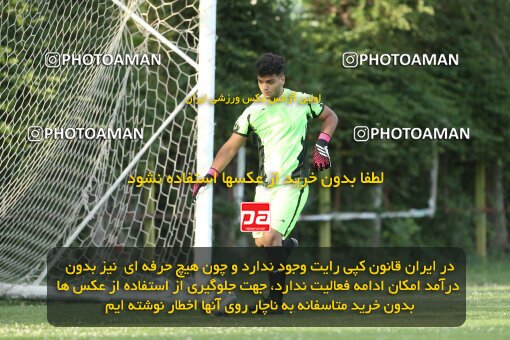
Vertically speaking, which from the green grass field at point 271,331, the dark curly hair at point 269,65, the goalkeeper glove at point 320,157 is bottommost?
the green grass field at point 271,331

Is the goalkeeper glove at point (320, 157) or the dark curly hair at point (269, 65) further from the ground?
the dark curly hair at point (269, 65)

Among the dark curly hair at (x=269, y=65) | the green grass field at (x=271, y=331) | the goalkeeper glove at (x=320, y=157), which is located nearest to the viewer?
the green grass field at (x=271, y=331)

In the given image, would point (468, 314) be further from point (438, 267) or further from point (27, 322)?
point (438, 267)

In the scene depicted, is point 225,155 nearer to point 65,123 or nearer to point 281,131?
point 281,131

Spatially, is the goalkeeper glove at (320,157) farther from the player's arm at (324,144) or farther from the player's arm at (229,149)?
the player's arm at (229,149)

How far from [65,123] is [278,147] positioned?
3.43 meters

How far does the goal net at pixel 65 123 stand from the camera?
1078cm

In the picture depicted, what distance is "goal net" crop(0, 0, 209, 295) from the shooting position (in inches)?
424

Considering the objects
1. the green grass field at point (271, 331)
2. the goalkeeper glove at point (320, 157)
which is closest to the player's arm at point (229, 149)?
the goalkeeper glove at point (320, 157)

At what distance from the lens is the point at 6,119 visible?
36.4ft

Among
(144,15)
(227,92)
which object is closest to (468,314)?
(144,15)

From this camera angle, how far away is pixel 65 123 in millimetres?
10836

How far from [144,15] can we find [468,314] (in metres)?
4.59

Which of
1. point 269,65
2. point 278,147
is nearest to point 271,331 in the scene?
point 278,147
